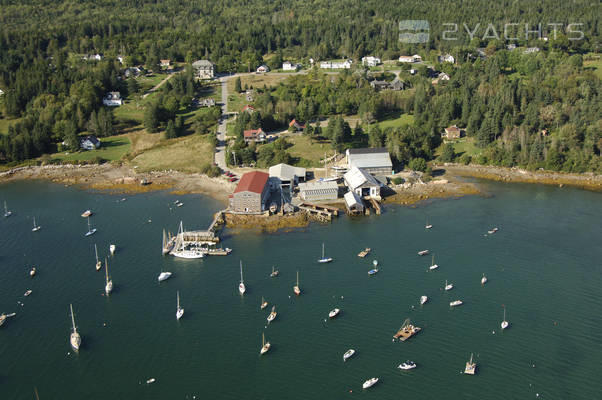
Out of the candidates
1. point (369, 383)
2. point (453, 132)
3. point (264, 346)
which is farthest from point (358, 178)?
point (369, 383)

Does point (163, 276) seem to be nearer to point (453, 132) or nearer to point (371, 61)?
point (453, 132)

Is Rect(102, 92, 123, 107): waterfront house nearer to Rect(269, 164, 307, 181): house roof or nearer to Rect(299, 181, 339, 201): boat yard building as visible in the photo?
Rect(269, 164, 307, 181): house roof

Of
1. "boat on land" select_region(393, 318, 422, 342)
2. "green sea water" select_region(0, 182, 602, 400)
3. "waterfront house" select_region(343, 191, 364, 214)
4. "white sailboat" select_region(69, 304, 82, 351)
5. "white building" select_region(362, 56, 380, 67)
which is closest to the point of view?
"green sea water" select_region(0, 182, 602, 400)

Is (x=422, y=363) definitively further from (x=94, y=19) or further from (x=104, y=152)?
(x=94, y=19)

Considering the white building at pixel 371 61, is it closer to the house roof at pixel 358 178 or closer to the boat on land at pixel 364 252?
the house roof at pixel 358 178

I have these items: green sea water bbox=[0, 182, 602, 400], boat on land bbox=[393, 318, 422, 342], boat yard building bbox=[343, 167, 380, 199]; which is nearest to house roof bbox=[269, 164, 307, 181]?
boat yard building bbox=[343, 167, 380, 199]

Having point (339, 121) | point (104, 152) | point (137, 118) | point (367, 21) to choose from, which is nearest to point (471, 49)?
point (367, 21)

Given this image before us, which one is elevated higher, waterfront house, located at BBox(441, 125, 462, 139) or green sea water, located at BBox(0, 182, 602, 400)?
waterfront house, located at BBox(441, 125, 462, 139)
